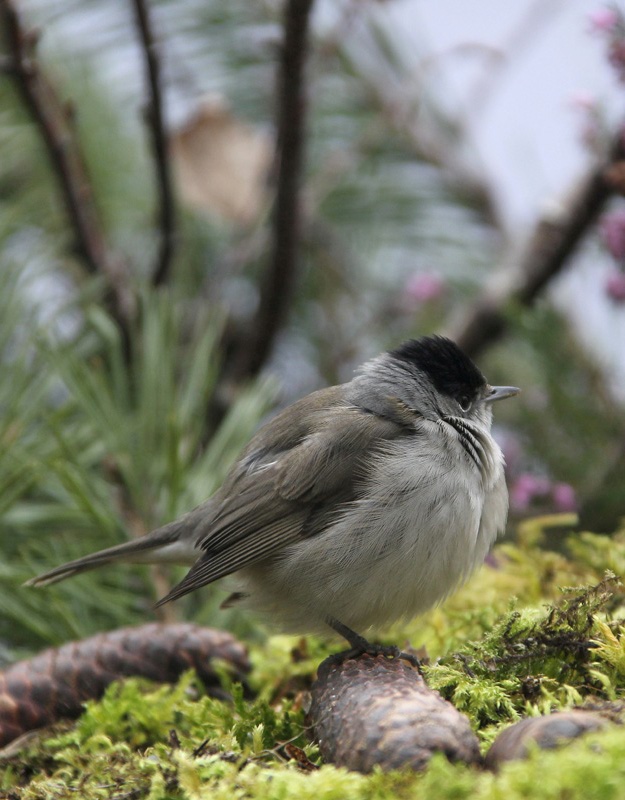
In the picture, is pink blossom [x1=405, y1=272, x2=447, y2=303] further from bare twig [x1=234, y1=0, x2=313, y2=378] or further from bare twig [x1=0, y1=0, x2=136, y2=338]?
bare twig [x1=0, y1=0, x2=136, y2=338]

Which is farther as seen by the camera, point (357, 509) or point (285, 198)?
point (285, 198)

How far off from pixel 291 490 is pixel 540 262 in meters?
1.43

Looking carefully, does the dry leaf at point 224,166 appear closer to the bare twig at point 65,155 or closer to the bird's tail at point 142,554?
the bare twig at point 65,155

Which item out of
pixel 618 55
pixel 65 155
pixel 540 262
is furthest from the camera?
pixel 540 262

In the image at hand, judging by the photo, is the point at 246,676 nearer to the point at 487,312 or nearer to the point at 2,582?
the point at 2,582

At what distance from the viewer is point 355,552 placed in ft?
8.16

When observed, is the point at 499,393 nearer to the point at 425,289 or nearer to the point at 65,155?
the point at 425,289

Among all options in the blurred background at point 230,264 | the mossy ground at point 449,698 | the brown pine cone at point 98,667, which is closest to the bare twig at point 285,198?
the blurred background at point 230,264

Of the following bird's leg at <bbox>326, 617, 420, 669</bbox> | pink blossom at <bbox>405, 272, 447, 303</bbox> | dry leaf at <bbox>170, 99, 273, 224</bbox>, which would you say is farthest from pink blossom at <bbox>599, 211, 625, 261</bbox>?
dry leaf at <bbox>170, 99, 273, 224</bbox>

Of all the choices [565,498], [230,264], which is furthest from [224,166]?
[565,498]

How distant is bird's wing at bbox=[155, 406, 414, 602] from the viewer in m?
2.63

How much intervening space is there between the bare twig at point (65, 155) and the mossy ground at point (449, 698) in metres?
1.33

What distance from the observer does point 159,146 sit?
295cm

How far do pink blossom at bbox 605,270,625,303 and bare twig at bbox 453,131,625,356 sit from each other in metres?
0.31
